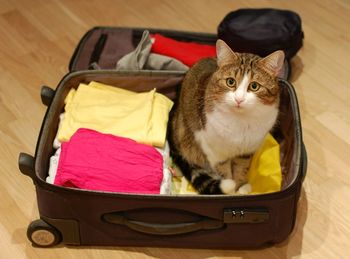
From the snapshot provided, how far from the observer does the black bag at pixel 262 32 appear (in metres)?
1.78

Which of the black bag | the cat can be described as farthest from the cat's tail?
the black bag

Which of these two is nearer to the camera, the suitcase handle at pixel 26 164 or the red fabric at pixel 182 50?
the suitcase handle at pixel 26 164

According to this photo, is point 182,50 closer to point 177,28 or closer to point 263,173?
point 177,28

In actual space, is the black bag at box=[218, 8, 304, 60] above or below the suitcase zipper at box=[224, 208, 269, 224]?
above

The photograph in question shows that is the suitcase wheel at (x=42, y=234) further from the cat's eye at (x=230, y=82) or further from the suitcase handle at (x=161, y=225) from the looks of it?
the cat's eye at (x=230, y=82)

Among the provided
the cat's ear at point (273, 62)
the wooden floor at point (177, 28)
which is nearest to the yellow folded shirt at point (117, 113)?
the wooden floor at point (177, 28)

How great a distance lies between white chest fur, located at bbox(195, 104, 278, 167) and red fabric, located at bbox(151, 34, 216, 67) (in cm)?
42

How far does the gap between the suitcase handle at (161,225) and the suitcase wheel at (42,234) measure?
0.53 feet

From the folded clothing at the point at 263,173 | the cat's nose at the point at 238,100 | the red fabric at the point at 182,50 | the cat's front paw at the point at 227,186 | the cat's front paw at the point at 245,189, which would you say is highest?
the cat's nose at the point at 238,100

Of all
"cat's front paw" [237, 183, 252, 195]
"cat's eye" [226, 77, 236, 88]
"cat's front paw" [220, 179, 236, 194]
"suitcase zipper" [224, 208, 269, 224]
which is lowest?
"cat's front paw" [237, 183, 252, 195]

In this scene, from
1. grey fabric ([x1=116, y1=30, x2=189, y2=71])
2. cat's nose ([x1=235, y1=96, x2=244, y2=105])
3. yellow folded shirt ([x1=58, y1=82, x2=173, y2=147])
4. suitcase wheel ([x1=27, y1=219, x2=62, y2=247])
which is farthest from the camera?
grey fabric ([x1=116, y1=30, x2=189, y2=71])

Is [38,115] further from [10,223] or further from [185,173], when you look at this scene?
[185,173]

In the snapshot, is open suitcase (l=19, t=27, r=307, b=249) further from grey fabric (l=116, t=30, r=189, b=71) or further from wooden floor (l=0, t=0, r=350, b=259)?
grey fabric (l=116, t=30, r=189, b=71)

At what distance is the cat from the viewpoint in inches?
50.7
